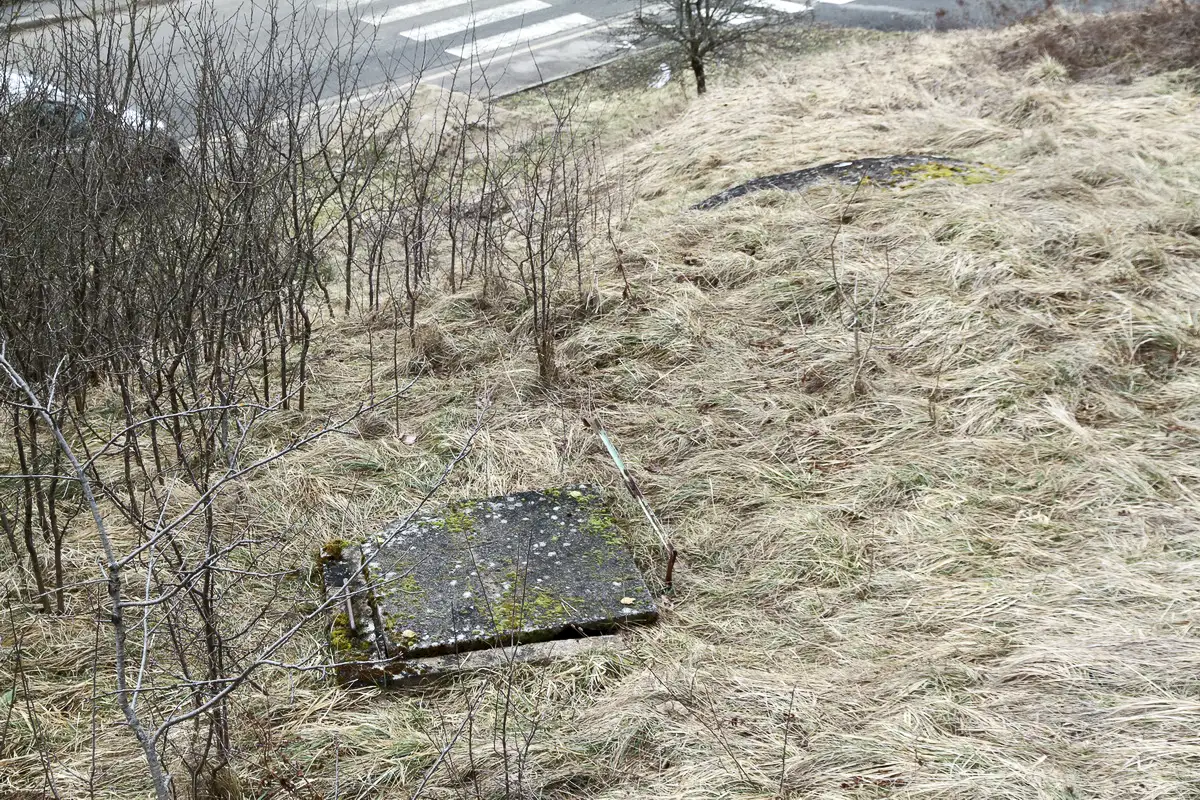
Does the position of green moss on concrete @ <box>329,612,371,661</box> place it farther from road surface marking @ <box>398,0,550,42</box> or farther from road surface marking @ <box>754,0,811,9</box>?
road surface marking @ <box>754,0,811,9</box>

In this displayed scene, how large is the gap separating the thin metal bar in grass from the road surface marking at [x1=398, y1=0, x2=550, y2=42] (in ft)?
27.8

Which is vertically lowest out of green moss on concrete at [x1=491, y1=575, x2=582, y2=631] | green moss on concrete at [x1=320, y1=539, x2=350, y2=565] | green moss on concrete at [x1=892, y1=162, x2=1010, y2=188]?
green moss on concrete at [x1=491, y1=575, x2=582, y2=631]

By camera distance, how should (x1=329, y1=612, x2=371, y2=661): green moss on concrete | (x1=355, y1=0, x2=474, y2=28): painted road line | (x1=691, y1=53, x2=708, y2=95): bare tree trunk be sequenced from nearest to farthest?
(x1=329, y1=612, x2=371, y2=661): green moss on concrete, (x1=691, y1=53, x2=708, y2=95): bare tree trunk, (x1=355, y1=0, x2=474, y2=28): painted road line

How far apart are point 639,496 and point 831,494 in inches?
29.5

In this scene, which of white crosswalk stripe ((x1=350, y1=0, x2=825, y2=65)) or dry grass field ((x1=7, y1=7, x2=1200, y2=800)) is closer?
A: dry grass field ((x1=7, y1=7, x2=1200, y2=800))

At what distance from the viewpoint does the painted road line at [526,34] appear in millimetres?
12867

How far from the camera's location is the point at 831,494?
14.1 ft

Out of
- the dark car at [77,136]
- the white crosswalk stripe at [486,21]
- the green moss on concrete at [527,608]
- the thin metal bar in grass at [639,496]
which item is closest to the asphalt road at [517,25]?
the white crosswalk stripe at [486,21]

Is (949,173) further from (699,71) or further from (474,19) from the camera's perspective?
(474,19)

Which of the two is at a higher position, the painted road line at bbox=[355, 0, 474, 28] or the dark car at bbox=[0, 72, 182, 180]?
the painted road line at bbox=[355, 0, 474, 28]

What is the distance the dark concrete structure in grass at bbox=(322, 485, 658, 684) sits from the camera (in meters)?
3.55

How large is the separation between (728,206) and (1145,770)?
459 centimetres

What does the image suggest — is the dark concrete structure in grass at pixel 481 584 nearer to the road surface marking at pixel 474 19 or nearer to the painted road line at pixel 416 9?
the road surface marking at pixel 474 19

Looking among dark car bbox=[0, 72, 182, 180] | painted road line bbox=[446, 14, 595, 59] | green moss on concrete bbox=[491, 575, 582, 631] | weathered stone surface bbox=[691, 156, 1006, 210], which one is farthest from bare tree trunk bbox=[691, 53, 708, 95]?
green moss on concrete bbox=[491, 575, 582, 631]
